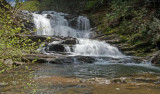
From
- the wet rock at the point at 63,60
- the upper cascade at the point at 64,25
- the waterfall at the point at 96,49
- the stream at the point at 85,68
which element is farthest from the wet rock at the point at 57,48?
the upper cascade at the point at 64,25

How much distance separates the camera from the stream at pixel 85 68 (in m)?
5.78

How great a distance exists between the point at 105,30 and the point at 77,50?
7541 mm

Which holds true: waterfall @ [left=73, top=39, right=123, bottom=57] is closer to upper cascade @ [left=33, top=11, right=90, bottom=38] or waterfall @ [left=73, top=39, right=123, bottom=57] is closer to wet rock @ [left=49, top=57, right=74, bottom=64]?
wet rock @ [left=49, top=57, right=74, bottom=64]

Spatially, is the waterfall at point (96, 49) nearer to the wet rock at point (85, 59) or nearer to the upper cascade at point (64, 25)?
the wet rock at point (85, 59)

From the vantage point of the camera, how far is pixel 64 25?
26922 mm

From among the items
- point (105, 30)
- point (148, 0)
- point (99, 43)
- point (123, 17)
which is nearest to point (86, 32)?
point (105, 30)

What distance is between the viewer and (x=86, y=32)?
85.6ft

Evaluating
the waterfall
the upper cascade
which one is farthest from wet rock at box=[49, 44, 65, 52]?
the upper cascade

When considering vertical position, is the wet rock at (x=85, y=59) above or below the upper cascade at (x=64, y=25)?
below

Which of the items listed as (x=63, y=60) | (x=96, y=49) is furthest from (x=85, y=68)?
(x=96, y=49)

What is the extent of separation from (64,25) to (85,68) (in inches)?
642

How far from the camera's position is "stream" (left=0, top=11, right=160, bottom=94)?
5777mm

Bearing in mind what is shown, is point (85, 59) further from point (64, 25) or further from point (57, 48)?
point (64, 25)

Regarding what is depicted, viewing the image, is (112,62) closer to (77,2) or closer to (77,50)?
(77,50)
